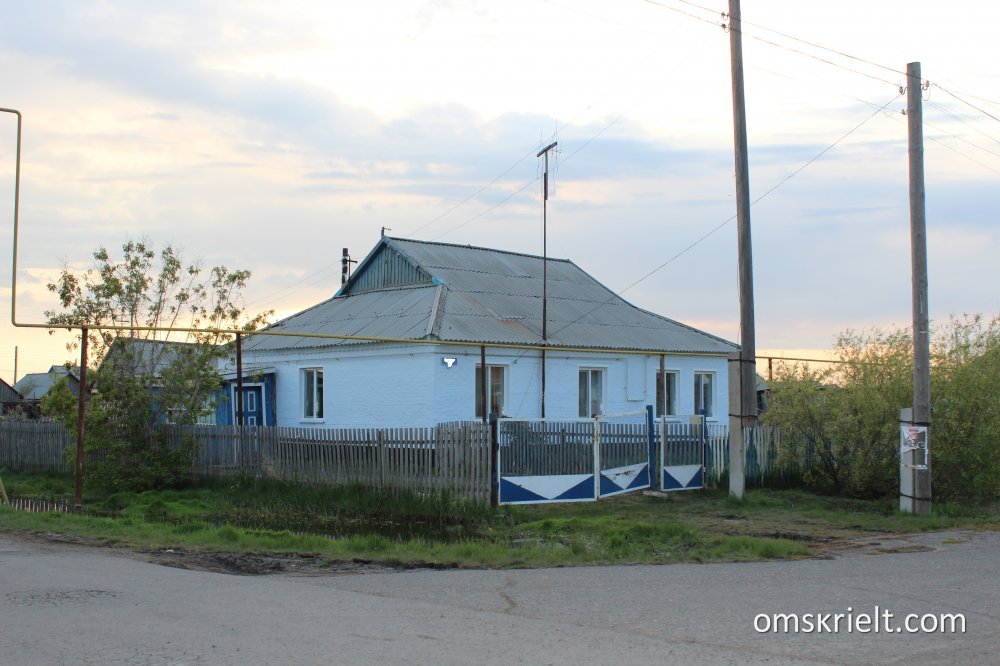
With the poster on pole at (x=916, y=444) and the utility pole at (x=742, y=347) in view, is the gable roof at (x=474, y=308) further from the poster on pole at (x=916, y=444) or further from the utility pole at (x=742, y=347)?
the poster on pole at (x=916, y=444)

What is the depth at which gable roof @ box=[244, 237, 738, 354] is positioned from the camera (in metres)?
24.7

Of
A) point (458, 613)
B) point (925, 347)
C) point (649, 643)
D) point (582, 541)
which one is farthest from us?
point (925, 347)

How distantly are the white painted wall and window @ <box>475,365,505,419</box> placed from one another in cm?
15

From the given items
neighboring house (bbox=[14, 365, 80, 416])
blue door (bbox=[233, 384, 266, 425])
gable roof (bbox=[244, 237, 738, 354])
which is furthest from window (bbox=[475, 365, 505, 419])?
neighboring house (bbox=[14, 365, 80, 416])

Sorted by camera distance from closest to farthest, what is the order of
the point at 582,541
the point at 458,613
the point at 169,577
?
1. the point at 458,613
2. the point at 169,577
3. the point at 582,541

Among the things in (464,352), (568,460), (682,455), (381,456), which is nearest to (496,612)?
(568,460)

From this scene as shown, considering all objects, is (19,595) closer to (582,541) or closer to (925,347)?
(582,541)

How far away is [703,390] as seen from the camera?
2967cm

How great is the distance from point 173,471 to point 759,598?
1395 cm

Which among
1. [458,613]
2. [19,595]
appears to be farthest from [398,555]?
[19,595]

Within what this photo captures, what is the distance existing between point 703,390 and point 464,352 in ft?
31.7

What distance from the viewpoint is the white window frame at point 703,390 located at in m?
29.4

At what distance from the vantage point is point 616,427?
18.1 metres

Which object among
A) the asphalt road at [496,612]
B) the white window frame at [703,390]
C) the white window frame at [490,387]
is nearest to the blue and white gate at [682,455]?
the white window frame at [490,387]
